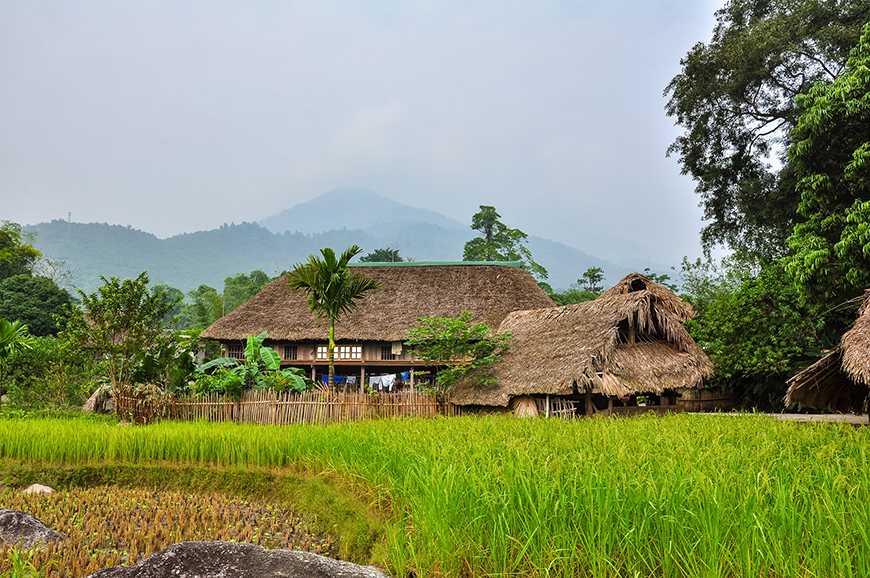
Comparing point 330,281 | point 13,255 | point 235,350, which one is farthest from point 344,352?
point 13,255

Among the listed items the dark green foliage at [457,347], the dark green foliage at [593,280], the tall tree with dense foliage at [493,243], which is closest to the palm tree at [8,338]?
the dark green foliage at [457,347]

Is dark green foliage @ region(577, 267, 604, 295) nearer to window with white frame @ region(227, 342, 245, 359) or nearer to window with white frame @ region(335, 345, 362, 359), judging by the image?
window with white frame @ region(335, 345, 362, 359)

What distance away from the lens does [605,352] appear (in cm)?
1056

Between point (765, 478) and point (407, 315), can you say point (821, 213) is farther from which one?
point (407, 315)

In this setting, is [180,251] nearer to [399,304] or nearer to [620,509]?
[399,304]

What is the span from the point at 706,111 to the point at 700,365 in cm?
688

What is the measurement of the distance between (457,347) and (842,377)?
6.90m

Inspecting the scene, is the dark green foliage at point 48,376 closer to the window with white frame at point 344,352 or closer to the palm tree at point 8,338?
the palm tree at point 8,338

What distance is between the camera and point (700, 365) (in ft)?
39.8

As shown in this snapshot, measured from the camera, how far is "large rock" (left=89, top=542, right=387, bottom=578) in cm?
245

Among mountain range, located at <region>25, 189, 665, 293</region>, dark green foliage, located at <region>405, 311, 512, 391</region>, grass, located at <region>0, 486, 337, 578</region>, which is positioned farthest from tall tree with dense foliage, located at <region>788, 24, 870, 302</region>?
mountain range, located at <region>25, 189, 665, 293</region>

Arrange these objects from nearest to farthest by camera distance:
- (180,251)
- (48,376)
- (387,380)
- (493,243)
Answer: (48,376)
(387,380)
(493,243)
(180,251)

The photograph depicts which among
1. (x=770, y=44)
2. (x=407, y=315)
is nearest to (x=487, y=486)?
(x=770, y=44)

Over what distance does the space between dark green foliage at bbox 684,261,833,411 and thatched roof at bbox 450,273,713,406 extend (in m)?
2.78
